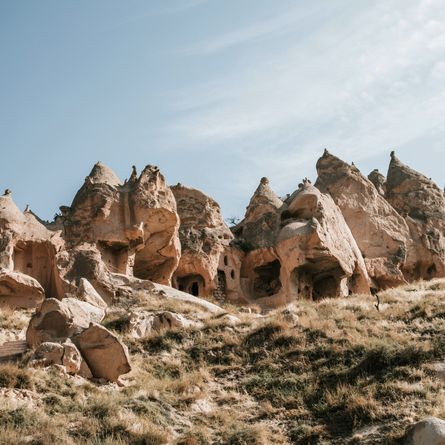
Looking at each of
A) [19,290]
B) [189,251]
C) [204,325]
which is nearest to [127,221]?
[189,251]

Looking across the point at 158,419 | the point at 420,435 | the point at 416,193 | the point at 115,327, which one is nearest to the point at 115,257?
the point at 115,327

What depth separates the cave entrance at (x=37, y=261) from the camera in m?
23.4

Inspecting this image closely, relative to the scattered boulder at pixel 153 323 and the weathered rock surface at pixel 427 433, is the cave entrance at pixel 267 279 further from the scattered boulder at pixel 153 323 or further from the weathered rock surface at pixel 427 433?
the weathered rock surface at pixel 427 433

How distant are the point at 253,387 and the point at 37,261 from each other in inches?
462

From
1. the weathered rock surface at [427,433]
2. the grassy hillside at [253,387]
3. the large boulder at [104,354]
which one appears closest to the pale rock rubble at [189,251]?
the large boulder at [104,354]

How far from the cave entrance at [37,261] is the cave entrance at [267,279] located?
1010 centimetres

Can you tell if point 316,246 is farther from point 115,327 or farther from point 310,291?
point 115,327

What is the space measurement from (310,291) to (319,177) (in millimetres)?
8597

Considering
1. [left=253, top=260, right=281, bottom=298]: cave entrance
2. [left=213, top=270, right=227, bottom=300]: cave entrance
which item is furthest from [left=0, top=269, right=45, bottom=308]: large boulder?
[left=253, top=260, right=281, bottom=298]: cave entrance

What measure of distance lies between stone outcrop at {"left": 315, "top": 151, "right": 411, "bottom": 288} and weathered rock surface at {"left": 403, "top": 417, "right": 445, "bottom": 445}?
21.3 m

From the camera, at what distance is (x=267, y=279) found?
1255 inches

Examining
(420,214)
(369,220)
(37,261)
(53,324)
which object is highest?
(420,214)

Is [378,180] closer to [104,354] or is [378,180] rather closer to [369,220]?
[369,220]

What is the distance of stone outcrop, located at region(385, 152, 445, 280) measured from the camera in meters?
34.8
